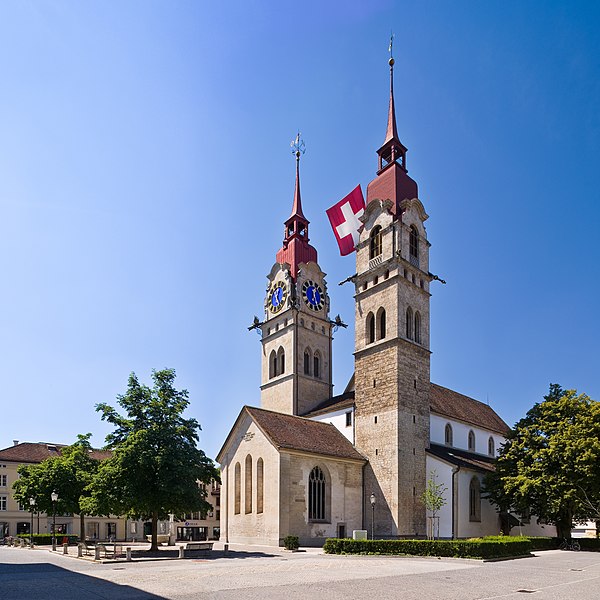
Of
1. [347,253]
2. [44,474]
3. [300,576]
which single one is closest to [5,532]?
[44,474]

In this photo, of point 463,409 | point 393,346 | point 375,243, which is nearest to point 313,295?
point 375,243

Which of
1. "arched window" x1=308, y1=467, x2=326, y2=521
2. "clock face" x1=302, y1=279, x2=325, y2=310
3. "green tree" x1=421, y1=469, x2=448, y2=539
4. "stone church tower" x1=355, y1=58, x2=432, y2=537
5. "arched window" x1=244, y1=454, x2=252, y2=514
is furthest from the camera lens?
"clock face" x1=302, y1=279, x2=325, y2=310

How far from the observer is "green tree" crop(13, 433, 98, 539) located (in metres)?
51.1

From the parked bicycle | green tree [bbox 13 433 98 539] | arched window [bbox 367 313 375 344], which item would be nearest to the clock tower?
arched window [bbox 367 313 375 344]

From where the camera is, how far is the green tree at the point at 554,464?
122 feet

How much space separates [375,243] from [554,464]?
67.7 ft

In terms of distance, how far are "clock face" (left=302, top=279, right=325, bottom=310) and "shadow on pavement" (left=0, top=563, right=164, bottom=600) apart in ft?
114

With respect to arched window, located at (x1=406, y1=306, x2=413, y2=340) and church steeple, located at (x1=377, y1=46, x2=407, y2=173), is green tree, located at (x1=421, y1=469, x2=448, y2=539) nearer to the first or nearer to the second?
arched window, located at (x1=406, y1=306, x2=413, y2=340)

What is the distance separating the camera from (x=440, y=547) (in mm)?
30125

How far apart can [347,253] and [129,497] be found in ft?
85.8

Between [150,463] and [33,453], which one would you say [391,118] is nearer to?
[150,463]

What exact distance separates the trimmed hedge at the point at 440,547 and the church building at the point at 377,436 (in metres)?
3.38

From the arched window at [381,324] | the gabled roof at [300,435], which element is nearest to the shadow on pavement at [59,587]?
the gabled roof at [300,435]

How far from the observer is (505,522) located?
45.9 m
